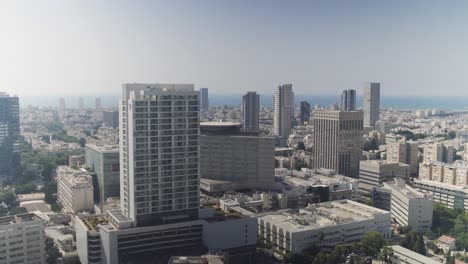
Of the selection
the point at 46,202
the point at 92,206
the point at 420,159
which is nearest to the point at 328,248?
the point at 92,206

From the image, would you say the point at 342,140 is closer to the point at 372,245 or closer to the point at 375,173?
the point at 375,173

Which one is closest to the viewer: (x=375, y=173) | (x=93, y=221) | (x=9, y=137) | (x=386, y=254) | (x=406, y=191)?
(x=386, y=254)

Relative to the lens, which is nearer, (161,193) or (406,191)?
(161,193)

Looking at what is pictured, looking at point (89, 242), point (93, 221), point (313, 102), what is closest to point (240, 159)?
point (93, 221)

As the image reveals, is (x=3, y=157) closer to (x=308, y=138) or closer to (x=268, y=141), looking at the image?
(x=268, y=141)

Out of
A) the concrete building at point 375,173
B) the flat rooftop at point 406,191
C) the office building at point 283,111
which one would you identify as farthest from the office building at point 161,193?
the office building at point 283,111

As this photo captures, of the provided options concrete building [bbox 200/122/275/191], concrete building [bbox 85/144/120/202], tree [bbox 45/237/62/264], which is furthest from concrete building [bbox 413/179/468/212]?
tree [bbox 45/237/62/264]
